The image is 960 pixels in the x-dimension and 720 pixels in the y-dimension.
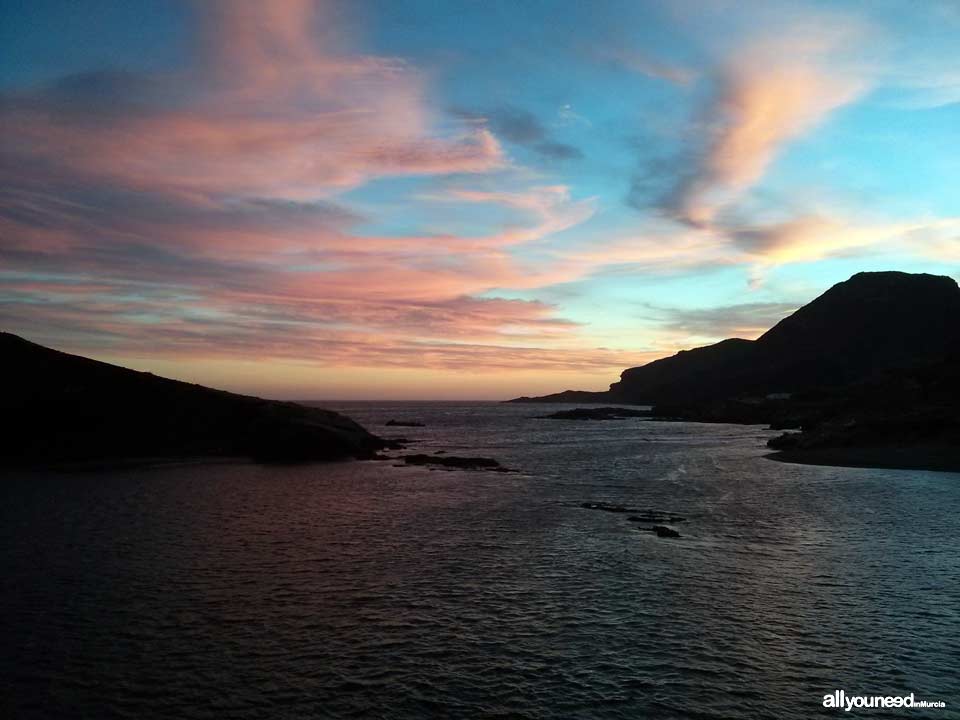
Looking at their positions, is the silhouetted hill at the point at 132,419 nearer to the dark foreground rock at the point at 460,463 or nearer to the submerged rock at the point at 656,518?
the dark foreground rock at the point at 460,463

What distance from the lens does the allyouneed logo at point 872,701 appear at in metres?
18.3

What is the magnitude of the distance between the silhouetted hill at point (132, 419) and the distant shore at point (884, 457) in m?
62.7

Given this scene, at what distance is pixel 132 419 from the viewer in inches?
3733

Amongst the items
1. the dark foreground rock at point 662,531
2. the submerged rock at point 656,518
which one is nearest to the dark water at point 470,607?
the submerged rock at point 656,518

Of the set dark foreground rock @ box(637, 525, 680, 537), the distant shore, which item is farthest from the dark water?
the distant shore

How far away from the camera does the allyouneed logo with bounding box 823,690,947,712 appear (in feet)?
60.0

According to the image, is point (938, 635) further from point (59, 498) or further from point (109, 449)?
point (109, 449)

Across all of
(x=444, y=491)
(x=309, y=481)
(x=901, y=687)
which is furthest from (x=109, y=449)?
(x=901, y=687)

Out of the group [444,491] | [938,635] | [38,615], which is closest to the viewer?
[938,635]

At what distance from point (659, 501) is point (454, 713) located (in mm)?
40606

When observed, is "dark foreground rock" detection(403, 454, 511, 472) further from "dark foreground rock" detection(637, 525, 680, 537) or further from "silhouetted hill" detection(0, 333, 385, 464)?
"dark foreground rock" detection(637, 525, 680, 537)

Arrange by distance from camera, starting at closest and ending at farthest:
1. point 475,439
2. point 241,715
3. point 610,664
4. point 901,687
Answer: point 241,715, point 901,687, point 610,664, point 475,439

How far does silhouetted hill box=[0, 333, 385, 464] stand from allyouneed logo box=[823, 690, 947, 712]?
83.1 metres

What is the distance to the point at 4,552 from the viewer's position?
34562mm
